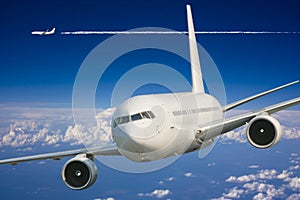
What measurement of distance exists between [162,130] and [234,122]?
262 inches

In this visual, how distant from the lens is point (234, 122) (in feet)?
82.6

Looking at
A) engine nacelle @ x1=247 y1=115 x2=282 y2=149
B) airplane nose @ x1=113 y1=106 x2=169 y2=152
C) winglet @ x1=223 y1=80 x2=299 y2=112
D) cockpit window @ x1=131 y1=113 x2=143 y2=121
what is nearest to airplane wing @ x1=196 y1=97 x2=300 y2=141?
engine nacelle @ x1=247 y1=115 x2=282 y2=149

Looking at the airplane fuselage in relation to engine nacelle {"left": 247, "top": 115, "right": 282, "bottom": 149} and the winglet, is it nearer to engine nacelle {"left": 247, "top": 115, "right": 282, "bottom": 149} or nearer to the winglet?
engine nacelle {"left": 247, "top": 115, "right": 282, "bottom": 149}

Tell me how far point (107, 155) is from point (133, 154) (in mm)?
4969

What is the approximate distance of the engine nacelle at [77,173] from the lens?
25594 mm

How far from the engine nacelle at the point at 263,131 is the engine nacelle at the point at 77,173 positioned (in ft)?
33.1

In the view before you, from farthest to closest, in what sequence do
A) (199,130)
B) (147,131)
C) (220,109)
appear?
(220,109) < (199,130) < (147,131)

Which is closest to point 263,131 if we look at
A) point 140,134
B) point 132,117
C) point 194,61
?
point 140,134

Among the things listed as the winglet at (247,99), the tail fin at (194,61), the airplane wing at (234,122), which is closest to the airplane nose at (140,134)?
the airplane wing at (234,122)

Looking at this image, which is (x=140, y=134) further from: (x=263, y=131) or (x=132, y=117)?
(x=263, y=131)

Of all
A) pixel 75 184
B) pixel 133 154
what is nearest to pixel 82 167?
pixel 75 184

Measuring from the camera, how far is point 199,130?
24.7m

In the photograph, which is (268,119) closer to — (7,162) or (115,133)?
(115,133)

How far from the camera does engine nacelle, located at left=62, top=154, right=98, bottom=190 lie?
2559 cm
